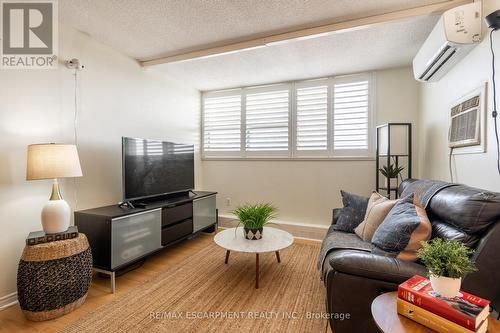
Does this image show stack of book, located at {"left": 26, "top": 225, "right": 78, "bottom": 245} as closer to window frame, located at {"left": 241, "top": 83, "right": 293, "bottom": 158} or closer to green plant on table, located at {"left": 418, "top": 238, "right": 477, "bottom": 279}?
green plant on table, located at {"left": 418, "top": 238, "right": 477, "bottom": 279}

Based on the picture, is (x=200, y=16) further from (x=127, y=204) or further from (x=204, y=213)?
(x=204, y=213)

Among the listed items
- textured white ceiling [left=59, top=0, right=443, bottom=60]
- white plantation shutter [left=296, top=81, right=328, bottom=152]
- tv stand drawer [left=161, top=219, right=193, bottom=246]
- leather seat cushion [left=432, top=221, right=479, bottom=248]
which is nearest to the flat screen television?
tv stand drawer [left=161, top=219, right=193, bottom=246]

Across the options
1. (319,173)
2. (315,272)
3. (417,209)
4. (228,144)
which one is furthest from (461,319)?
(228,144)

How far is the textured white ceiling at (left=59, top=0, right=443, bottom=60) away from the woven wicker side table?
201 centimetres

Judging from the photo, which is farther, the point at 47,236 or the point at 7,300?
the point at 7,300

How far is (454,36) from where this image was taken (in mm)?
1784

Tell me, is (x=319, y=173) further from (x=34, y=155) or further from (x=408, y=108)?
(x=34, y=155)

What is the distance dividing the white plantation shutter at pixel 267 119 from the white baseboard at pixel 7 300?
3.20 meters

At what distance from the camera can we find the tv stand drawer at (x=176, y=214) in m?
2.82

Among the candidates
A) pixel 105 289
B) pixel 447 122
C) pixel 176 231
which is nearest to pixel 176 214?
pixel 176 231

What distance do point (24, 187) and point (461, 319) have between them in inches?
116

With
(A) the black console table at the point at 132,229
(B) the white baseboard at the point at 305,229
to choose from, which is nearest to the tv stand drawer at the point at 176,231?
(A) the black console table at the point at 132,229

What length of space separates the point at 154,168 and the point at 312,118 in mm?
2404

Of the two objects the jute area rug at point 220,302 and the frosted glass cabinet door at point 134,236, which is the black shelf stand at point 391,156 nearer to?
the jute area rug at point 220,302
